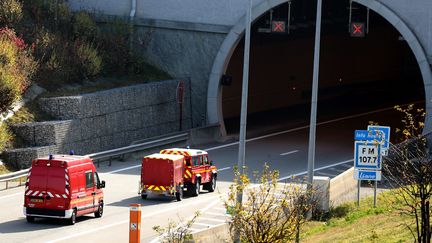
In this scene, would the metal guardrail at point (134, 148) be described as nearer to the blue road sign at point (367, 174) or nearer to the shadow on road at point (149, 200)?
the shadow on road at point (149, 200)

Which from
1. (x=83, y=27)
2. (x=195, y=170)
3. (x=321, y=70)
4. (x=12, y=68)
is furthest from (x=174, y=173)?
(x=321, y=70)

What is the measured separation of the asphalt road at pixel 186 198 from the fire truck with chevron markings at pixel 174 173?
16.6 inches

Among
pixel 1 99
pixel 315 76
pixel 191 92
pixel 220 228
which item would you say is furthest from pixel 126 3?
pixel 220 228

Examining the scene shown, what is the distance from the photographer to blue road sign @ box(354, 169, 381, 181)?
31716 millimetres

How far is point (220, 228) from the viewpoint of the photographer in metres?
26.7

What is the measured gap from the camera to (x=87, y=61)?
47094 millimetres

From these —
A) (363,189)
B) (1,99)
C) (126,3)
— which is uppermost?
(126,3)

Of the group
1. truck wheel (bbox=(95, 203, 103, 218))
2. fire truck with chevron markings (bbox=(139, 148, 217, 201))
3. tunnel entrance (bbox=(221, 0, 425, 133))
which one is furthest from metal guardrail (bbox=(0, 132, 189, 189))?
truck wheel (bbox=(95, 203, 103, 218))

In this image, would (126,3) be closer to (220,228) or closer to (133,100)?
(133,100)

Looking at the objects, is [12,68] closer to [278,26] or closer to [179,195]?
[179,195]

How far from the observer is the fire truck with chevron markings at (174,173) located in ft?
115

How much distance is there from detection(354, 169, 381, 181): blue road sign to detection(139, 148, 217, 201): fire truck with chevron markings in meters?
6.32

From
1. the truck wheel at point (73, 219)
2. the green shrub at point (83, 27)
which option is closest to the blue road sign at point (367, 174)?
the truck wheel at point (73, 219)

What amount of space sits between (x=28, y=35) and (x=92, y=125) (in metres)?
5.87
